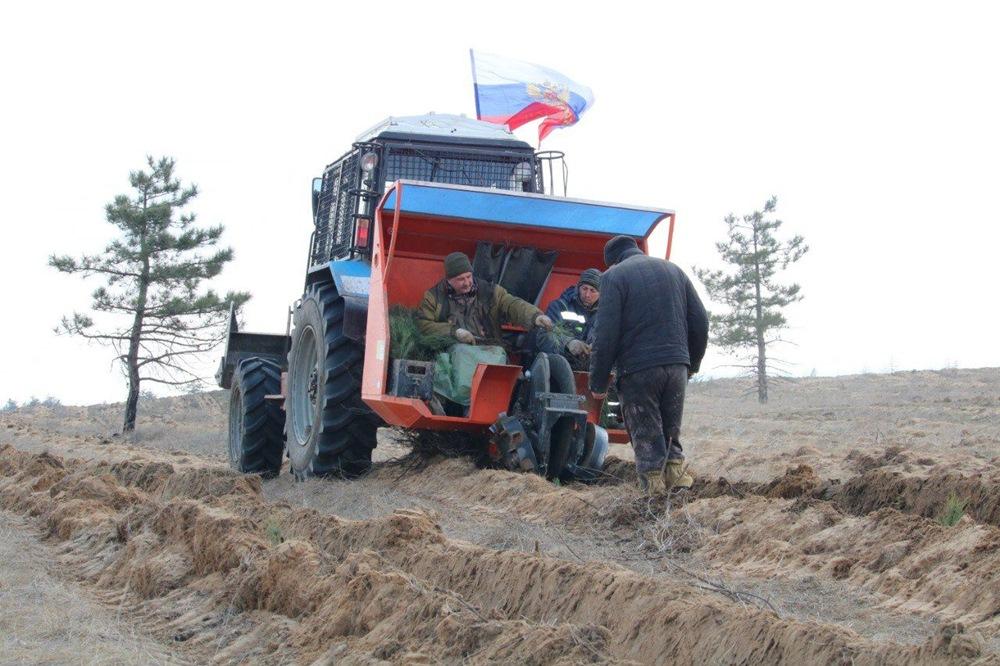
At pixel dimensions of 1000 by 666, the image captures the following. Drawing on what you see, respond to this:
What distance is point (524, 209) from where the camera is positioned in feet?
30.3

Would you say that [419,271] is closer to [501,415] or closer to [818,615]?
[501,415]

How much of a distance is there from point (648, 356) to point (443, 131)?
4148 millimetres

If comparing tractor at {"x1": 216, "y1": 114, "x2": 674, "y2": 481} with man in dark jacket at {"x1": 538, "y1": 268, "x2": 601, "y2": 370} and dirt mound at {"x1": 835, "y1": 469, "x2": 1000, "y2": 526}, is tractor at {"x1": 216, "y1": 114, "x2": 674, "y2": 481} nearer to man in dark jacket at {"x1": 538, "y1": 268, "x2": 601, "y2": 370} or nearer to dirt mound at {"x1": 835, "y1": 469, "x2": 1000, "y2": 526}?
man in dark jacket at {"x1": 538, "y1": 268, "x2": 601, "y2": 370}

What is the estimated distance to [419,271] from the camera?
9.84 metres

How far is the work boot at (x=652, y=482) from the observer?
758cm

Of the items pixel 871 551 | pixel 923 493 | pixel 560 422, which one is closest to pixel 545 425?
pixel 560 422

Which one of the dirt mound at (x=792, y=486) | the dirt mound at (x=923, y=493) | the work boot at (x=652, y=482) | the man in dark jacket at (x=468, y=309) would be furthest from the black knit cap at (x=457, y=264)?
the dirt mound at (x=923, y=493)

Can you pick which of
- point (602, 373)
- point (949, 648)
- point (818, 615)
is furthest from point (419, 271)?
point (949, 648)

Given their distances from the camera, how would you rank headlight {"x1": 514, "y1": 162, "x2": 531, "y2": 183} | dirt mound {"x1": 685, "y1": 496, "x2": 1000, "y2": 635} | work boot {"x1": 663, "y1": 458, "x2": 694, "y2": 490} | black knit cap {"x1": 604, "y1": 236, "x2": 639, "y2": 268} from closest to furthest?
1. dirt mound {"x1": 685, "y1": 496, "x2": 1000, "y2": 635}
2. work boot {"x1": 663, "y1": 458, "x2": 694, "y2": 490}
3. black knit cap {"x1": 604, "y1": 236, "x2": 639, "y2": 268}
4. headlight {"x1": 514, "y1": 162, "x2": 531, "y2": 183}

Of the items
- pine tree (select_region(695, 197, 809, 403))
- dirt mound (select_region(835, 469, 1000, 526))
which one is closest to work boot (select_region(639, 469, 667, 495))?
dirt mound (select_region(835, 469, 1000, 526))

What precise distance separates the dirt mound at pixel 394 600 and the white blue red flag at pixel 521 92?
794 centimetres

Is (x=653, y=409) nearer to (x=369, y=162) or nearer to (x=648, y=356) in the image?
(x=648, y=356)

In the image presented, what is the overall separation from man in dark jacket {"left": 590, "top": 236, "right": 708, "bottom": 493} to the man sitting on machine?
1.40 m

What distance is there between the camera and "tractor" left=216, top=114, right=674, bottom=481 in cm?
876
